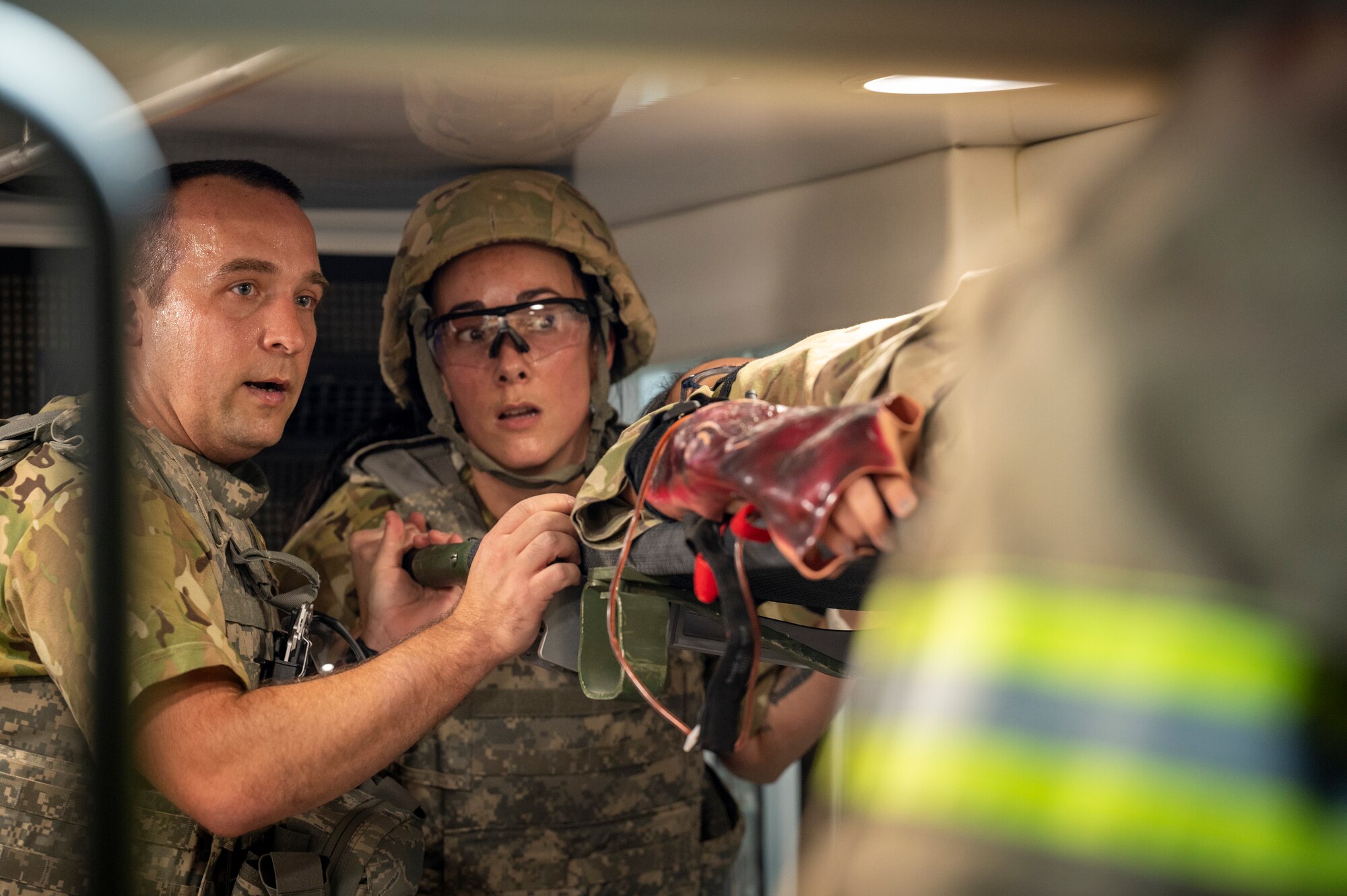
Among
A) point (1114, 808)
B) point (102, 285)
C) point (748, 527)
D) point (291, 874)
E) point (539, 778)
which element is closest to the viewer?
point (1114, 808)

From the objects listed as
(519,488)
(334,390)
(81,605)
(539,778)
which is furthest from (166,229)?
(539,778)

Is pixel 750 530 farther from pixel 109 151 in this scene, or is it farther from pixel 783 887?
pixel 109 151

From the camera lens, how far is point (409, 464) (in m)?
2.55

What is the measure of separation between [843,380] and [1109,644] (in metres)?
0.46

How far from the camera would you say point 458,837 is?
226 cm

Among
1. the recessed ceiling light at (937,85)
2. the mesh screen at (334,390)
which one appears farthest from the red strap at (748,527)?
the mesh screen at (334,390)

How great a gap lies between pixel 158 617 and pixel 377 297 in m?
1.68

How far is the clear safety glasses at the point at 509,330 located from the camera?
246cm

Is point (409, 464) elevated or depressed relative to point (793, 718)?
elevated

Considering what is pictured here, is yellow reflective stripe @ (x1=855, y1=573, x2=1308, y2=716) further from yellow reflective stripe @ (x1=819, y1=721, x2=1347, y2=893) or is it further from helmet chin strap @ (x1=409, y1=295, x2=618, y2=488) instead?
helmet chin strap @ (x1=409, y1=295, x2=618, y2=488)

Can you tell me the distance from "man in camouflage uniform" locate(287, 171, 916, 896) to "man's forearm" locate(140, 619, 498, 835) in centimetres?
62

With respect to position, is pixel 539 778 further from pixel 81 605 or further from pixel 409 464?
pixel 81 605

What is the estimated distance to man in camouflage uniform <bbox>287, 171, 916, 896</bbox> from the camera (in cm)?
229

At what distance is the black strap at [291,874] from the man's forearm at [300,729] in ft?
0.59
